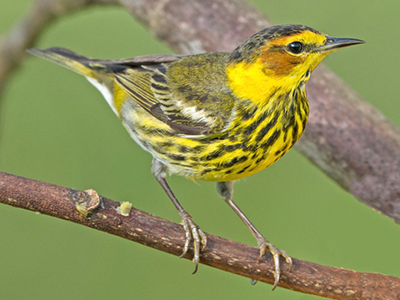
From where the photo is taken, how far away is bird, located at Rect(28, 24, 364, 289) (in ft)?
12.2

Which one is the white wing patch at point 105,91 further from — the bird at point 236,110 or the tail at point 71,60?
the bird at point 236,110

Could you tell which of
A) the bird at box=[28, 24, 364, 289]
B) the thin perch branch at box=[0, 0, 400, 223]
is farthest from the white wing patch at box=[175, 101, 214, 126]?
the thin perch branch at box=[0, 0, 400, 223]

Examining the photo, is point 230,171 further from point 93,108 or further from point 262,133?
point 93,108

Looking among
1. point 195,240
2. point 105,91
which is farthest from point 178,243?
point 105,91

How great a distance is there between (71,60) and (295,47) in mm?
2062

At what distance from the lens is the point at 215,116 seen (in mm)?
3936

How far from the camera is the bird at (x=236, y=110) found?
372 centimetres

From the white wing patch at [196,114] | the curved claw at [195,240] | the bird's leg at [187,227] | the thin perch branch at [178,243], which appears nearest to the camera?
the thin perch branch at [178,243]

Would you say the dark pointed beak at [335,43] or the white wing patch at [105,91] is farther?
the white wing patch at [105,91]

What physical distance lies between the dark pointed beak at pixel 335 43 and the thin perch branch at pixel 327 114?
91 cm

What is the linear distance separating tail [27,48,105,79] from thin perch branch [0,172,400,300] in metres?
2.15

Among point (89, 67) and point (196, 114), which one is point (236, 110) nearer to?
point (196, 114)

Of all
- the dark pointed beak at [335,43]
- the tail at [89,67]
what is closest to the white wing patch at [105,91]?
the tail at [89,67]

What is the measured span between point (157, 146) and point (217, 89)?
553mm
